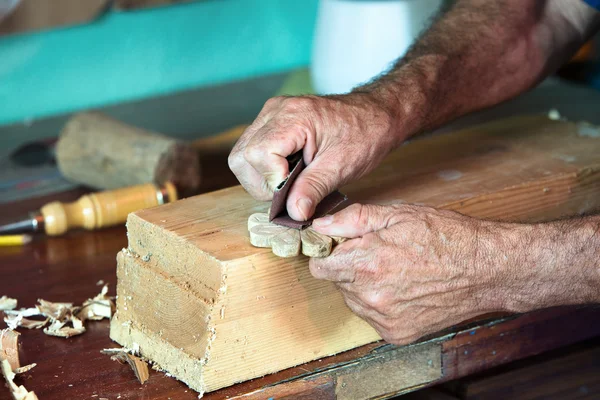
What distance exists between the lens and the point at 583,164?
58.9 inches

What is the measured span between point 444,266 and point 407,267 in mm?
57

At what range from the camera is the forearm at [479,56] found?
150 cm

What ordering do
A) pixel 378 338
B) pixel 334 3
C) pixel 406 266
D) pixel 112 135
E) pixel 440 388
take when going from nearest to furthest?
pixel 406 266, pixel 378 338, pixel 440 388, pixel 112 135, pixel 334 3

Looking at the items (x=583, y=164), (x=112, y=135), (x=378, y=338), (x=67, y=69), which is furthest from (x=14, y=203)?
(x=583, y=164)

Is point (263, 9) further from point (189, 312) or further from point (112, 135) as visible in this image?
point (189, 312)

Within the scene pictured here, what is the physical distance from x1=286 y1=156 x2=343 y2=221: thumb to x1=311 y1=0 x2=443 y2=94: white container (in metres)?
1.00

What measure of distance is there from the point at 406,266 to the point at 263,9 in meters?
1.78

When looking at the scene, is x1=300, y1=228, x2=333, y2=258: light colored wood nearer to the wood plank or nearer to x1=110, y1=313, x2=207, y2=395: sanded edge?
x1=110, y1=313, x2=207, y2=395: sanded edge

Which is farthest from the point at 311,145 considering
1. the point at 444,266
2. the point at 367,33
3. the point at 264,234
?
the point at 367,33

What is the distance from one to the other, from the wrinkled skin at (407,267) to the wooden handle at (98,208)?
66 centimetres

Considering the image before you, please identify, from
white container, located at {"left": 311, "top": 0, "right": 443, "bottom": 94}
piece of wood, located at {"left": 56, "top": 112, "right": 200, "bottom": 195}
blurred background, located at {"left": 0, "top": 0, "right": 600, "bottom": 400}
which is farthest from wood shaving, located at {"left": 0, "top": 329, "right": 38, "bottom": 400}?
white container, located at {"left": 311, "top": 0, "right": 443, "bottom": 94}

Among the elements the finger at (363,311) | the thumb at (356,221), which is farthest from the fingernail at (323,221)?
A: the finger at (363,311)

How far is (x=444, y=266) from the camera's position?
1181 millimetres

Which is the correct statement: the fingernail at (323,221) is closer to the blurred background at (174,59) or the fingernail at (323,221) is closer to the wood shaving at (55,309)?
the wood shaving at (55,309)
